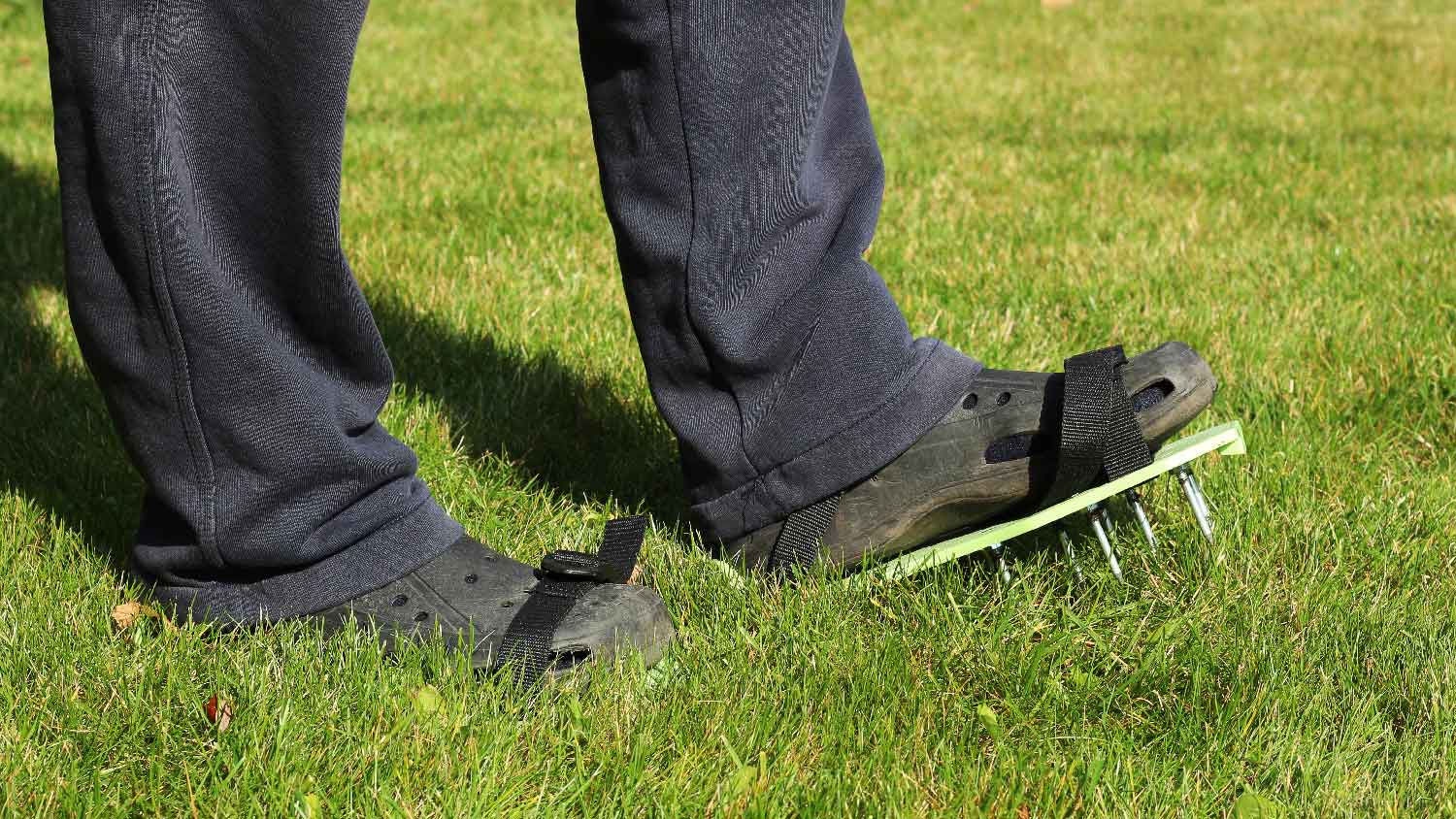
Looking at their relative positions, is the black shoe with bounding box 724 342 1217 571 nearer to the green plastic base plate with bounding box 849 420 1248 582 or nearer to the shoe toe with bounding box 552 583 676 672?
the green plastic base plate with bounding box 849 420 1248 582

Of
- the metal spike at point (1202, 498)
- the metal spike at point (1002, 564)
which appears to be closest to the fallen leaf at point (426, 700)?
the metal spike at point (1002, 564)

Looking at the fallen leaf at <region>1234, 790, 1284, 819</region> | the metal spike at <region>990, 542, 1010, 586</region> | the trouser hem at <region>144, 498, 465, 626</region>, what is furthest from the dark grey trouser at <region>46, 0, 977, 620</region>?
the fallen leaf at <region>1234, 790, 1284, 819</region>

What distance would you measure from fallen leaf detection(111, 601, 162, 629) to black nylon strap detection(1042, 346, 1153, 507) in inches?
49.0

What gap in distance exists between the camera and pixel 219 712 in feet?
5.01

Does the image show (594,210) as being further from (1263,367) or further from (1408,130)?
(1408,130)

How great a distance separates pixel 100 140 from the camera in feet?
4.59

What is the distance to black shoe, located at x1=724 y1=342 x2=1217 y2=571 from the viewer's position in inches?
71.6

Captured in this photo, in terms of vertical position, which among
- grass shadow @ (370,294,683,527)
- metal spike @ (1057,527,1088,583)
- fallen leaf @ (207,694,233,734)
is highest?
fallen leaf @ (207,694,233,734)

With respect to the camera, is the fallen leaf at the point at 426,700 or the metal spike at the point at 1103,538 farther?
the metal spike at the point at 1103,538

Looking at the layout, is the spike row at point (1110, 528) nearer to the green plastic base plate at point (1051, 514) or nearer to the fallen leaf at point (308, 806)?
the green plastic base plate at point (1051, 514)

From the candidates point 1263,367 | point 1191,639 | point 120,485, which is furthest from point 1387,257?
point 120,485

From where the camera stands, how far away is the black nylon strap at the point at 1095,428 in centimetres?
174

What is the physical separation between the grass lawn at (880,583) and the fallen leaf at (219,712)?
11 mm

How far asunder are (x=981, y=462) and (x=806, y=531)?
0.27 meters
